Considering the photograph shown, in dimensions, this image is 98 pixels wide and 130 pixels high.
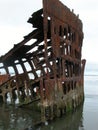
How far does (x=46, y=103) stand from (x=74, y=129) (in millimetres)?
1768

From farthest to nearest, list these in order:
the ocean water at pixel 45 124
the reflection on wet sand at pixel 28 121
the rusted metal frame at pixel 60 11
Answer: the rusted metal frame at pixel 60 11 < the ocean water at pixel 45 124 < the reflection on wet sand at pixel 28 121

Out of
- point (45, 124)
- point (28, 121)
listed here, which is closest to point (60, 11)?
point (28, 121)

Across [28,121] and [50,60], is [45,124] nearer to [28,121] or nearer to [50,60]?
[28,121]

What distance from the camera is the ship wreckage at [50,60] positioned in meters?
13.9

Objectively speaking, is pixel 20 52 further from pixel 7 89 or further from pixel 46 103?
pixel 46 103

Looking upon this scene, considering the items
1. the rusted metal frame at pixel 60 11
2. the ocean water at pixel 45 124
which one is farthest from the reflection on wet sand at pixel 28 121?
the rusted metal frame at pixel 60 11

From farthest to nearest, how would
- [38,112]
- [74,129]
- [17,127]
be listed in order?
[38,112], [74,129], [17,127]

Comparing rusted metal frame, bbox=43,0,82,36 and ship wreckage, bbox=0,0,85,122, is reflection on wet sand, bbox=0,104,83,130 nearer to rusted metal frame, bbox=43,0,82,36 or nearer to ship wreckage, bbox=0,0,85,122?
ship wreckage, bbox=0,0,85,122

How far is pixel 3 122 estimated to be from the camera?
46.9ft

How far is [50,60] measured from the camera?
49.5 feet

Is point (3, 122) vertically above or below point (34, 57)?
below

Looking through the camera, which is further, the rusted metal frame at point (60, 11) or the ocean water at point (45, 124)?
the rusted metal frame at point (60, 11)

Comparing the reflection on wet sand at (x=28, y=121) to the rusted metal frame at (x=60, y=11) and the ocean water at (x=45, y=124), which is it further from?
the rusted metal frame at (x=60, y=11)

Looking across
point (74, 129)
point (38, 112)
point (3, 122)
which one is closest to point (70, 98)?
point (38, 112)
